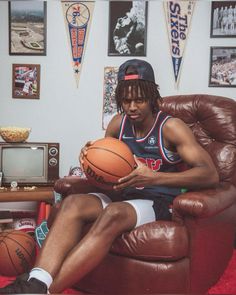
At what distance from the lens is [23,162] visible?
10.5 feet

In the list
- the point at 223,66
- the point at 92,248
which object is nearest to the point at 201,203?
the point at 92,248

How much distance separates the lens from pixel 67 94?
3.63 meters

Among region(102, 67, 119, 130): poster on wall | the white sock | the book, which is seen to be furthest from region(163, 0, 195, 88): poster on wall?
the white sock

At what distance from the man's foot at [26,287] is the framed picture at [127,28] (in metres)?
2.39

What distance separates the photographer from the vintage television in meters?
3.17

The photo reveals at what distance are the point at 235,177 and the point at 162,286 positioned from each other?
93 centimetres

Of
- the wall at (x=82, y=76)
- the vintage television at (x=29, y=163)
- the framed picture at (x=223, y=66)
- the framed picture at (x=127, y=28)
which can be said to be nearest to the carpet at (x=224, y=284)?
the vintage television at (x=29, y=163)

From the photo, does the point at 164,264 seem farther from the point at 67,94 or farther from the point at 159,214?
the point at 67,94

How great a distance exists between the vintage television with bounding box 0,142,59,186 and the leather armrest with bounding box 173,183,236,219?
58.6 inches

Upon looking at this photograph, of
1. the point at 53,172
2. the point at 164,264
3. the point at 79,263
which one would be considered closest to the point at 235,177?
the point at 164,264

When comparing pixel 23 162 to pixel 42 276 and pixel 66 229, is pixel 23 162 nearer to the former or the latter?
pixel 66 229

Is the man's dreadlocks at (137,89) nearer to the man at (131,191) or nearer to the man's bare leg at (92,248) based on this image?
the man at (131,191)

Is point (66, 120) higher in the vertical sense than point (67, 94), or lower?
lower

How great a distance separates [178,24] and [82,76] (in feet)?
3.24
